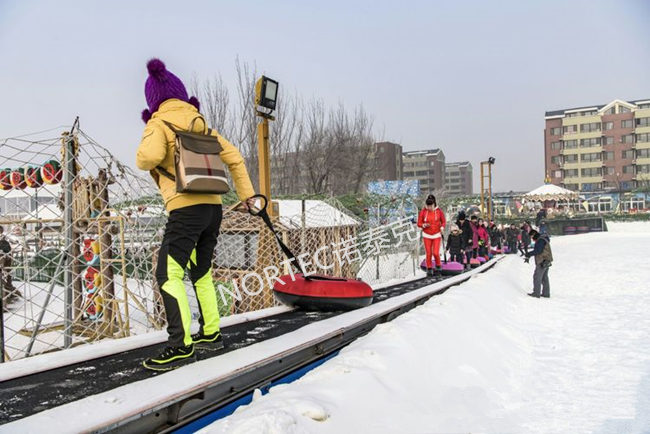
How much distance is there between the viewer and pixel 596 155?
64.1 m

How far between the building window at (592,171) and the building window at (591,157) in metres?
1.26

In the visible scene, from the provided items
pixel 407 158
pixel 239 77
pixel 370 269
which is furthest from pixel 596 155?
pixel 370 269

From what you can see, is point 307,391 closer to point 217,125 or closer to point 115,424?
point 115,424

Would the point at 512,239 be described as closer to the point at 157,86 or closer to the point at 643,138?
the point at 157,86

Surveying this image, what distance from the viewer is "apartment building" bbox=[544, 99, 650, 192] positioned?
201ft

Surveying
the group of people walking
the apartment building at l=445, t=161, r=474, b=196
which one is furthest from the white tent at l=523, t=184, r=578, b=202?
the apartment building at l=445, t=161, r=474, b=196

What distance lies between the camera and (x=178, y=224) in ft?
9.19

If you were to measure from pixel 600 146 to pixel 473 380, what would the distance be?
7168 cm

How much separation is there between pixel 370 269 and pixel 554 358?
29.1 feet

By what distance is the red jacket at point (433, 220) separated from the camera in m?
8.73

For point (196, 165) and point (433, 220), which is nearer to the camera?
point (196, 165)

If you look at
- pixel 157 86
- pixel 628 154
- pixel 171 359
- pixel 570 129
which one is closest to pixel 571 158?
pixel 570 129

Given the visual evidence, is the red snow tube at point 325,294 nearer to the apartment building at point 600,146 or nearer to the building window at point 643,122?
the apartment building at point 600,146

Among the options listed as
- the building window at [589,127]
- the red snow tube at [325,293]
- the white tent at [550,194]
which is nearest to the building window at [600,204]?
the building window at [589,127]
